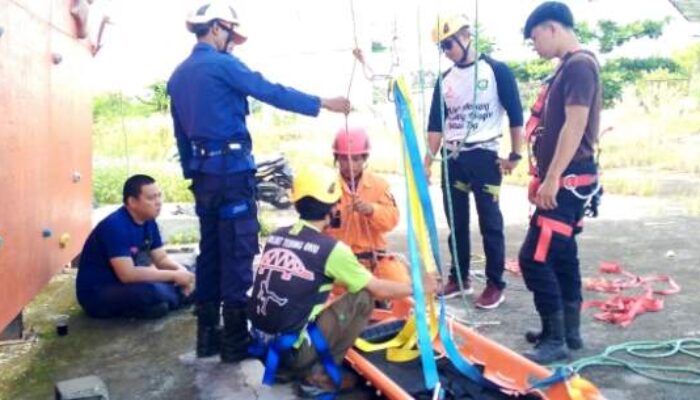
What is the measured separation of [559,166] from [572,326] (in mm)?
1006

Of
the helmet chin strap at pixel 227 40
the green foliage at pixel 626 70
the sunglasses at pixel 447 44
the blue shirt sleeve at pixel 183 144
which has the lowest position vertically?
the blue shirt sleeve at pixel 183 144

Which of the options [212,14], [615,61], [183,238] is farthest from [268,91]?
[615,61]

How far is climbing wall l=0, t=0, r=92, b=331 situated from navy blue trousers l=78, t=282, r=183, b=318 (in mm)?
351

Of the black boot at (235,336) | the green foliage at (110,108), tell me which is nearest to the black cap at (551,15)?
the black boot at (235,336)

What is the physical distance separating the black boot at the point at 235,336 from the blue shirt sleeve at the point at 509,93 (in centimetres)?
232

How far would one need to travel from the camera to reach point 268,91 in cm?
398

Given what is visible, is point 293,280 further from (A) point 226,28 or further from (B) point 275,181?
(B) point 275,181

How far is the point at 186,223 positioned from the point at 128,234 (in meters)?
4.27

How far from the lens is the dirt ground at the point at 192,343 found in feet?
12.7

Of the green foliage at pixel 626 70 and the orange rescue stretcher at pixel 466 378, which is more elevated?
the green foliage at pixel 626 70

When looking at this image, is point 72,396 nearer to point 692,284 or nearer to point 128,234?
point 128,234

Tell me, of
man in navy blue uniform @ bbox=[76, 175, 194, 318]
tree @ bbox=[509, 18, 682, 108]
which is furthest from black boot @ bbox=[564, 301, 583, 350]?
tree @ bbox=[509, 18, 682, 108]

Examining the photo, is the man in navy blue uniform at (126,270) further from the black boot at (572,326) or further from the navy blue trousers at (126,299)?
the black boot at (572,326)

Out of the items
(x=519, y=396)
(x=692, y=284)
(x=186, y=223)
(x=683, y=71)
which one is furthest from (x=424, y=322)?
(x=683, y=71)
